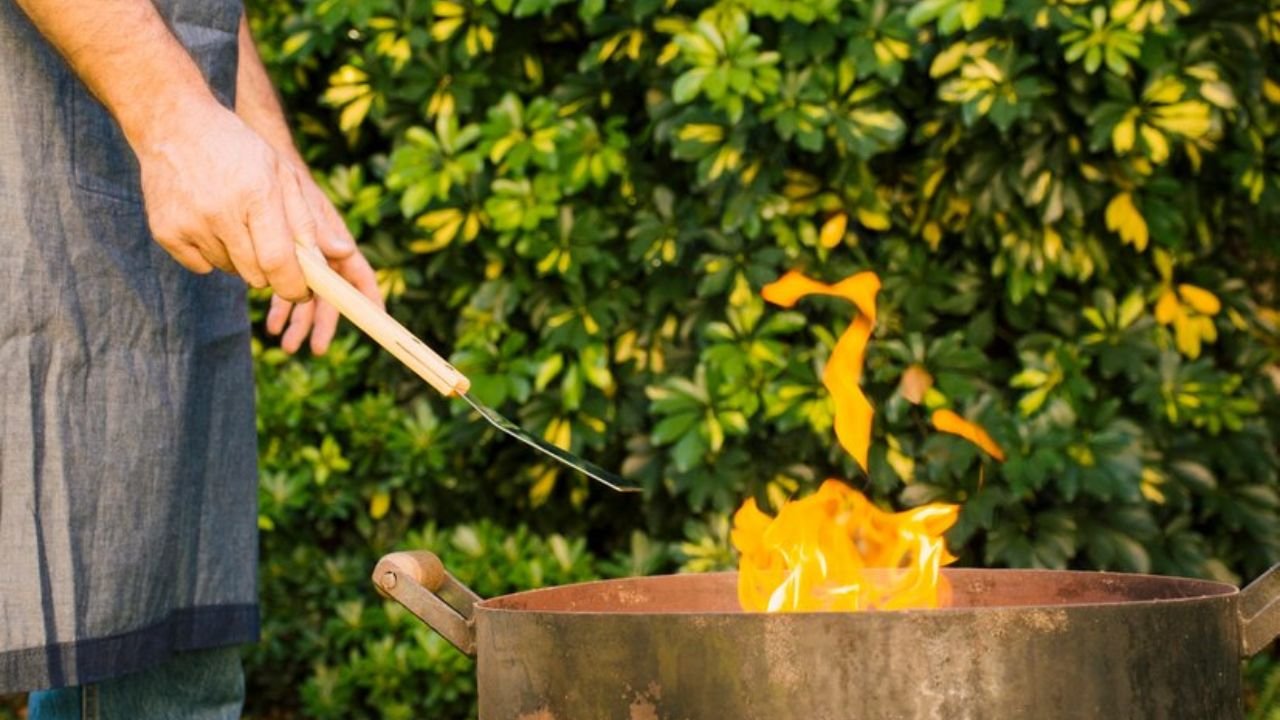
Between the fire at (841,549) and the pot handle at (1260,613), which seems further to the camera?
the fire at (841,549)

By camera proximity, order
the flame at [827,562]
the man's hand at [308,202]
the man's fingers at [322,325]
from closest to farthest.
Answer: the flame at [827,562] → the man's hand at [308,202] → the man's fingers at [322,325]

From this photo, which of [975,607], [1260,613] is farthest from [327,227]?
[1260,613]

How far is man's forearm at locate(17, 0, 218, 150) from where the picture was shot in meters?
1.87

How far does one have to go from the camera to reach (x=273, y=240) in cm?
180

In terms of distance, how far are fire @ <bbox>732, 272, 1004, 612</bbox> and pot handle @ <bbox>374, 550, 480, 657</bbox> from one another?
331mm

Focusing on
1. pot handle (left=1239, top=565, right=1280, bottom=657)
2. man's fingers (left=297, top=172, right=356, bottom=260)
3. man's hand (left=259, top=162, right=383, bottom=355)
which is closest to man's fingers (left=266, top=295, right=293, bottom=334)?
man's hand (left=259, top=162, right=383, bottom=355)

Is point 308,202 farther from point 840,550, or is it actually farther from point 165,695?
point 840,550

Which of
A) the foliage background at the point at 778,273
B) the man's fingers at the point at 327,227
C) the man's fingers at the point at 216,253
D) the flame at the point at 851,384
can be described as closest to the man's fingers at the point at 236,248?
the man's fingers at the point at 216,253

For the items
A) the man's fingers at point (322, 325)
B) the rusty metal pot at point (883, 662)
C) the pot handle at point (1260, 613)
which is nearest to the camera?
the rusty metal pot at point (883, 662)

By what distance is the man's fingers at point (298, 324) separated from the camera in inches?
95.2

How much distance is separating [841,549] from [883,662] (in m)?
0.56

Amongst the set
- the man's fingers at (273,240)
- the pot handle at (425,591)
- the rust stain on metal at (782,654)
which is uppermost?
the man's fingers at (273,240)

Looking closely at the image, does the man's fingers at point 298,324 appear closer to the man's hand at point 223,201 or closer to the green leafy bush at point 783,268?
the man's hand at point 223,201

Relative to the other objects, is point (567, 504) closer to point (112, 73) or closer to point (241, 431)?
point (241, 431)
